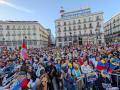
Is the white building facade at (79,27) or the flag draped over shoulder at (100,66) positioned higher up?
the white building facade at (79,27)

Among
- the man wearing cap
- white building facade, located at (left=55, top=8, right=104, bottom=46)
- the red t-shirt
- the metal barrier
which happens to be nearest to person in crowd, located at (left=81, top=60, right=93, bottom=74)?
the metal barrier

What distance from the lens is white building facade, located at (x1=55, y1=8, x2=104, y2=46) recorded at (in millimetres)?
88000

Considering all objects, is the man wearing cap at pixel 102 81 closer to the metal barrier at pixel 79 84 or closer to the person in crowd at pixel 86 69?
the metal barrier at pixel 79 84

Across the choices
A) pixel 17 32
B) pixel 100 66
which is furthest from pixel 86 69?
pixel 17 32

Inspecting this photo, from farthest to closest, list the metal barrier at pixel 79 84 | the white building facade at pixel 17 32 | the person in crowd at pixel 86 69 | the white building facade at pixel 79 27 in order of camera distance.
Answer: the white building facade at pixel 17 32 → the white building facade at pixel 79 27 → the person in crowd at pixel 86 69 → the metal barrier at pixel 79 84

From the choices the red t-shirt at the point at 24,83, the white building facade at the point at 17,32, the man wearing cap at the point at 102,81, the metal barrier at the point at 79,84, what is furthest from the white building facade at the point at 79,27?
the red t-shirt at the point at 24,83

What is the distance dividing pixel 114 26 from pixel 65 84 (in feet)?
307

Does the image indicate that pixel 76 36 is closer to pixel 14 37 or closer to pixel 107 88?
pixel 14 37

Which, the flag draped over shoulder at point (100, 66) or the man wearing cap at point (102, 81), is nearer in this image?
the man wearing cap at point (102, 81)

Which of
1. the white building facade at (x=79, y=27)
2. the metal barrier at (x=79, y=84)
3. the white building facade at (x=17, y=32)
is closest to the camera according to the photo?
the metal barrier at (x=79, y=84)

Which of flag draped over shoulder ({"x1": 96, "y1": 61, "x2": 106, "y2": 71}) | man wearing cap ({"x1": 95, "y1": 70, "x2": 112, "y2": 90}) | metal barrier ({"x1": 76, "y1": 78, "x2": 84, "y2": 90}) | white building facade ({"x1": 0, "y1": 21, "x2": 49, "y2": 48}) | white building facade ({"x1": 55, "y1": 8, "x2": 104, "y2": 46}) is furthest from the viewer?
white building facade ({"x1": 0, "y1": 21, "x2": 49, "y2": 48})

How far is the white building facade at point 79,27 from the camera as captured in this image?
88000 mm

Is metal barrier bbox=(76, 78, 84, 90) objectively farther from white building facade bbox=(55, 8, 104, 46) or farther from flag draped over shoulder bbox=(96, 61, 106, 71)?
white building facade bbox=(55, 8, 104, 46)

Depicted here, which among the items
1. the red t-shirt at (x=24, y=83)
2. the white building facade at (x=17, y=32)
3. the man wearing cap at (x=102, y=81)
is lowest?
the man wearing cap at (x=102, y=81)
